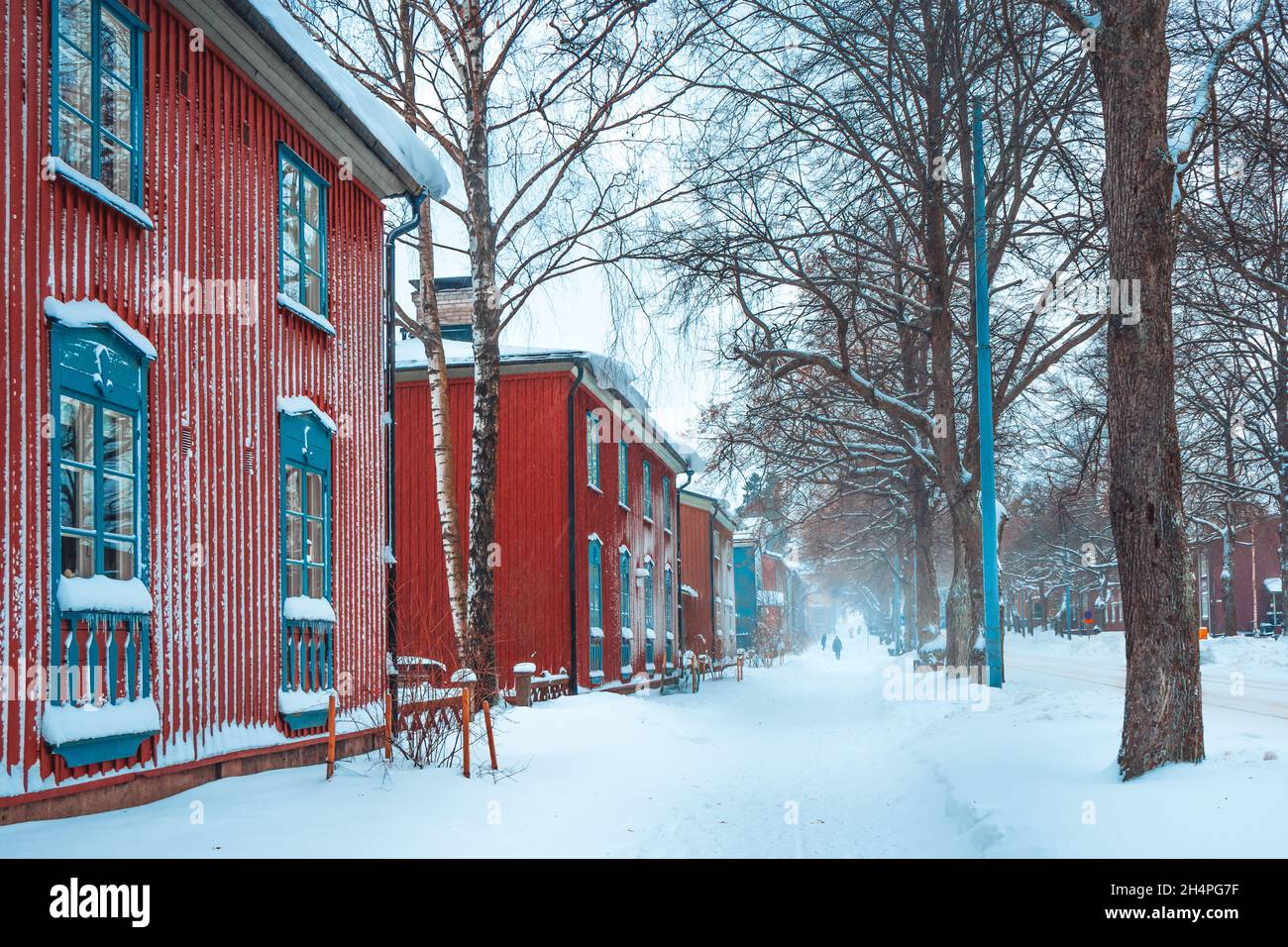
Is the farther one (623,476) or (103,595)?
(623,476)

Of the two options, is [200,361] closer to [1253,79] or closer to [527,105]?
[527,105]

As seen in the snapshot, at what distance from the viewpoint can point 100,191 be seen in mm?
6828

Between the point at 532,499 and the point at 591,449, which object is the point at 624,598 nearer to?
the point at 591,449

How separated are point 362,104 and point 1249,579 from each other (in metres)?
52.6

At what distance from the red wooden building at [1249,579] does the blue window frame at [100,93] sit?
4753 centimetres

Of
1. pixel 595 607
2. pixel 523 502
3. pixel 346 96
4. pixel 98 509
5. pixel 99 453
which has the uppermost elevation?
pixel 346 96

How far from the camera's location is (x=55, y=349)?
6430 mm

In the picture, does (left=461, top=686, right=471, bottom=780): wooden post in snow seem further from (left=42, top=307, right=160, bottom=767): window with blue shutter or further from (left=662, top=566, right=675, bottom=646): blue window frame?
(left=662, top=566, right=675, bottom=646): blue window frame

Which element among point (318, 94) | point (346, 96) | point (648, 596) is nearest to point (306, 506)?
point (318, 94)

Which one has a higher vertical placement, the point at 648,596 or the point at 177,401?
the point at 177,401

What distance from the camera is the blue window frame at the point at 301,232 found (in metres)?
9.95

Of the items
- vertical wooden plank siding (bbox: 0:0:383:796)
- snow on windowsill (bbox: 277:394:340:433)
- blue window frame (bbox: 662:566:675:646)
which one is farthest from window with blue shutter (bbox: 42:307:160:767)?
blue window frame (bbox: 662:566:675:646)
